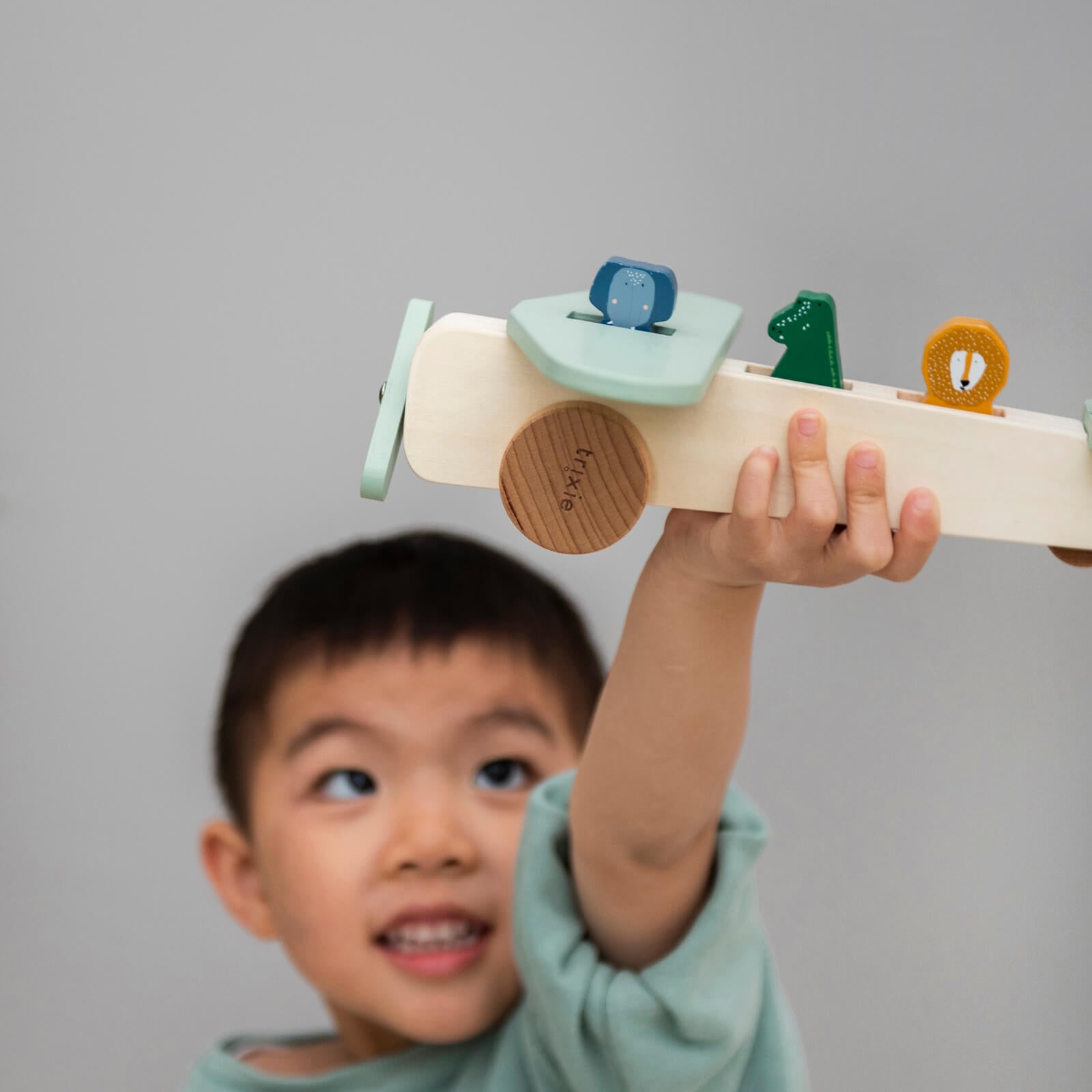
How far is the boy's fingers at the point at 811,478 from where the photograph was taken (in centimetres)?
37

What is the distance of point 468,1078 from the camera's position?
652mm

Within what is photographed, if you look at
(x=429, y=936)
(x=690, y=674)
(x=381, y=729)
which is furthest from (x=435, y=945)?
(x=690, y=674)

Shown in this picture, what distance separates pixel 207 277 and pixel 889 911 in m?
0.65

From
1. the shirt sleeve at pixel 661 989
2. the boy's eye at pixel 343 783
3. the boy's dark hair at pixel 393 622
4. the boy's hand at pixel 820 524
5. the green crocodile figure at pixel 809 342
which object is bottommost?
the shirt sleeve at pixel 661 989

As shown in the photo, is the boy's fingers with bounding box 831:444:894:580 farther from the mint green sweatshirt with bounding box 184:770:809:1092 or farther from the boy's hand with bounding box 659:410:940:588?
the mint green sweatshirt with bounding box 184:770:809:1092

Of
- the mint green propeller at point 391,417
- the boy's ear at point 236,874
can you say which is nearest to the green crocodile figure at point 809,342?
the mint green propeller at point 391,417

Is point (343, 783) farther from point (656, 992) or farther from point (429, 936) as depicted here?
point (656, 992)

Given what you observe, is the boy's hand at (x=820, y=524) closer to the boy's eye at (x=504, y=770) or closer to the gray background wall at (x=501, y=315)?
the boy's eye at (x=504, y=770)

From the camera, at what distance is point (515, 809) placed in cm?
67

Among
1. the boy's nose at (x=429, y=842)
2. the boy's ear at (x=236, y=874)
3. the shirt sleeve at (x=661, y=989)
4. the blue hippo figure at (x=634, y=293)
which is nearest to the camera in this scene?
the blue hippo figure at (x=634, y=293)

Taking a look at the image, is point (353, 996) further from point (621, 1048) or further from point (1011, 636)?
point (1011, 636)

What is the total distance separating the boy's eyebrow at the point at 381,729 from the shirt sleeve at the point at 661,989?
0.11 m

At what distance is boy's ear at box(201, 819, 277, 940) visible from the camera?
73cm

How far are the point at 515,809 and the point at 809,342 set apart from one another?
1.20 feet
